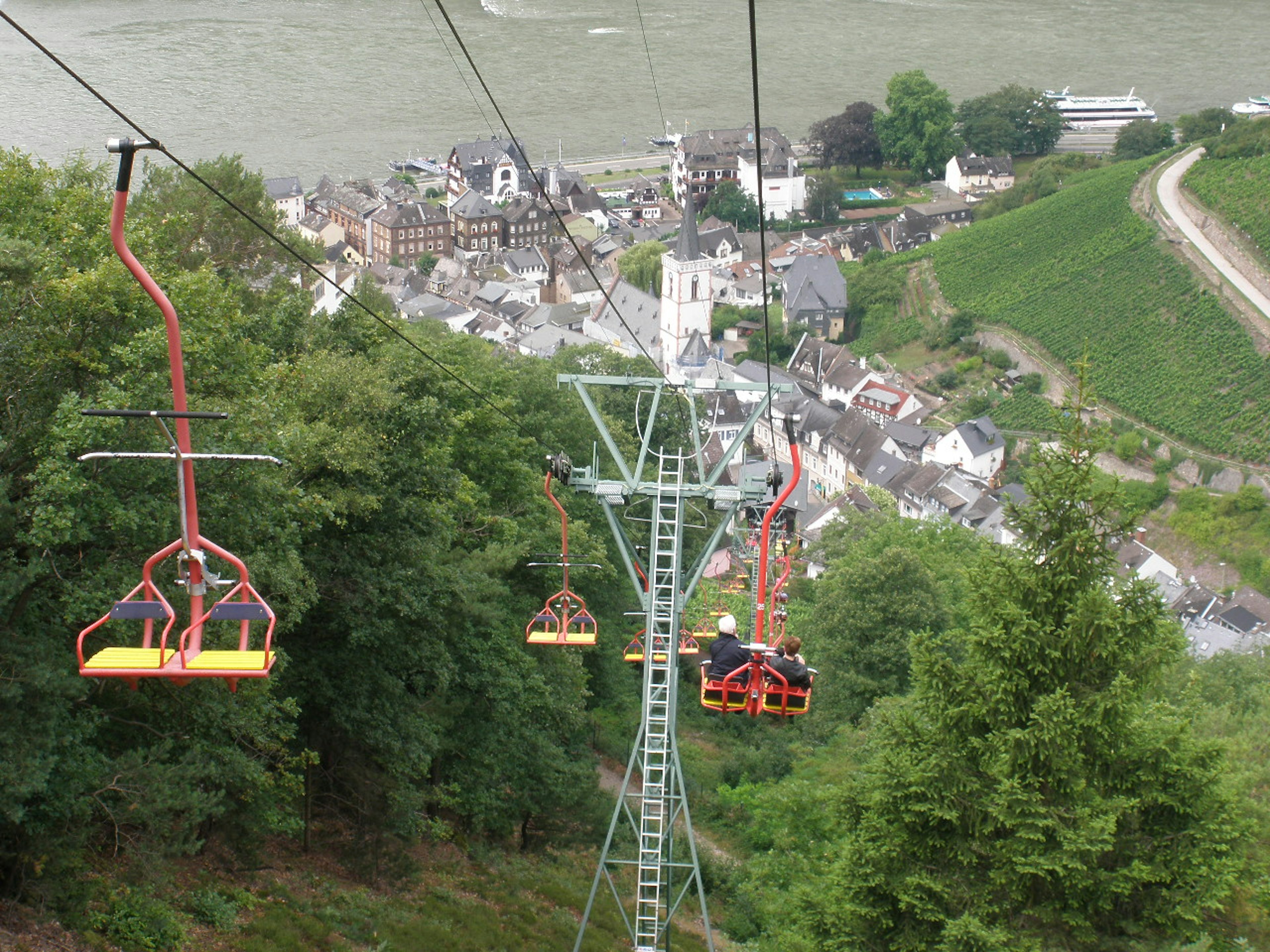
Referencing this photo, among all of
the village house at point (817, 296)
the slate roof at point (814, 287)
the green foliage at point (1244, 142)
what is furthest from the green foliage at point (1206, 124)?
the village house at point (817, 296)

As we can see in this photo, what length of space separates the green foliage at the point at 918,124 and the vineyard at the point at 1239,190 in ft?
75.1

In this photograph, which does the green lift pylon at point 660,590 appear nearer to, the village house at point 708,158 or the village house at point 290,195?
the village house at point 290,195

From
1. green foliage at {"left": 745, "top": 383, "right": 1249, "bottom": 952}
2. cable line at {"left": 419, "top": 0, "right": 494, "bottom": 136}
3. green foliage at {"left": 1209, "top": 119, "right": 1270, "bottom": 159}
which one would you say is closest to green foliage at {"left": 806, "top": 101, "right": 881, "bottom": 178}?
cable line at {"left": 419, "top": 0, "right": 494, "bottom": 136}

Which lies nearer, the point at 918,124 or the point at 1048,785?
the point at 1048,785

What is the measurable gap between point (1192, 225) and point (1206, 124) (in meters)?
19.2

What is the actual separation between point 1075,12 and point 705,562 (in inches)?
4961

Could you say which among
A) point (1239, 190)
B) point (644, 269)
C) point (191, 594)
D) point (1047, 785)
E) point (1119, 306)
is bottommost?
point (644, 269)

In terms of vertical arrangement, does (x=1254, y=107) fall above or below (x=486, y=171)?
above

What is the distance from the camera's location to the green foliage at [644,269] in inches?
3489

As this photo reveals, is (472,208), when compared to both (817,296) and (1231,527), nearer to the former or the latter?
(817,296)

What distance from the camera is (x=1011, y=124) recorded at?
109m

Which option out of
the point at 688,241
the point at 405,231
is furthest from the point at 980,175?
the point at 405,231

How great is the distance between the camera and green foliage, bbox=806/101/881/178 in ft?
344

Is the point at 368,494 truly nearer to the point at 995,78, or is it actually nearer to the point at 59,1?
the point at 59,1
